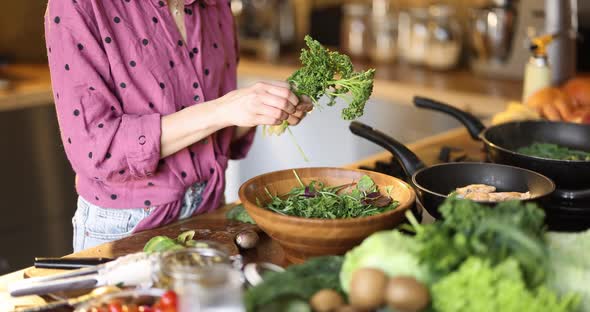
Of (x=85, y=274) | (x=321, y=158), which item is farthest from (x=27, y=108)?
(x=85, y=274)

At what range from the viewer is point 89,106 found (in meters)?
1.49

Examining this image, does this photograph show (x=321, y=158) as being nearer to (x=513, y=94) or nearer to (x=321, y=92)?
(x=513, y=94)

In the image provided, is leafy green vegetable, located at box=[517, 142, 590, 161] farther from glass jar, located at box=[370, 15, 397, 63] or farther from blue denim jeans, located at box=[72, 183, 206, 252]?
glass jar, located at box=[370, 15, 397, 63]

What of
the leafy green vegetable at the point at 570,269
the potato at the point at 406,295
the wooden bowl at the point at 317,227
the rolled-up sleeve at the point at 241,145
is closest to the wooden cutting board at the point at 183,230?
the wooden bowl at the point at 317,227

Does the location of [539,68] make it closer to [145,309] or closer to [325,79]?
[325,79]

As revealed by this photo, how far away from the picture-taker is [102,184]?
165 centimetres

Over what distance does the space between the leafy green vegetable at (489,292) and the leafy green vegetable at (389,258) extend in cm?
4

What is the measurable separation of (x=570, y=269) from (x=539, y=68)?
150cm

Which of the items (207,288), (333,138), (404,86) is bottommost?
(333,138)

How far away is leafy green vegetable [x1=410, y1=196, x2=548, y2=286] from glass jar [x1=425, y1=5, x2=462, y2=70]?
2528 millimetres

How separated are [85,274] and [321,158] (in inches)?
93.3

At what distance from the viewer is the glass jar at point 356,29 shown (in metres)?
3.77

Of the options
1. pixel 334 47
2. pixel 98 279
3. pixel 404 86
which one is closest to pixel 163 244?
pixel 98 279

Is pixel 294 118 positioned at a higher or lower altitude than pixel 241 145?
higher
